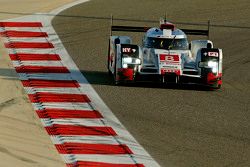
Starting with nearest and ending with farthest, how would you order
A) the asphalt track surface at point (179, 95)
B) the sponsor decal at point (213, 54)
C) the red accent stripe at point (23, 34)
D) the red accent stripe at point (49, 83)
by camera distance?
the asphalt track surface at point (179, 95), the red accent stripe at point (49, 83), the sponsor decal at point (213, 54), the red accent stripe at point (23, 34)

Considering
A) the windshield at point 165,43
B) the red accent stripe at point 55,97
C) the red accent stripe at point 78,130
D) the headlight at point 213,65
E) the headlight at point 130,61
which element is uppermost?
the windshield at point 165,43

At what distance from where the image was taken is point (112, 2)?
115 feet

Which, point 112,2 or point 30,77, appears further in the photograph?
point 112,2

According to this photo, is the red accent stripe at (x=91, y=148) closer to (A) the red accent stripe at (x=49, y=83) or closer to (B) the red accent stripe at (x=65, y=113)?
(B) the red accent stripe at (x=65, y=113)

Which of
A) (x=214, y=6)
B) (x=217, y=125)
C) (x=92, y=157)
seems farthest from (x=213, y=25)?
(x=92, y=157)

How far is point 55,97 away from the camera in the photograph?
2000 cm

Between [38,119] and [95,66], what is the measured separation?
662cm

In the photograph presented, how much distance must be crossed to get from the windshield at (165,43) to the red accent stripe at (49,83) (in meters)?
2.30

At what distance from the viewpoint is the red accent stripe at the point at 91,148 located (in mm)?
15586

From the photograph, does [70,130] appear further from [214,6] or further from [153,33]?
[214,6]

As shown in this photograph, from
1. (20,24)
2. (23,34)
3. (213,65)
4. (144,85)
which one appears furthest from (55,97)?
(20,24)

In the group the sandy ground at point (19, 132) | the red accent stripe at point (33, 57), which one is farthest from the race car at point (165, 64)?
the red accent stripe at point (33, 57)

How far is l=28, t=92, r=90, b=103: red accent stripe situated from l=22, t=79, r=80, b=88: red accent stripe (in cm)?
96

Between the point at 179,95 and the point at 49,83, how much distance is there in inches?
140
